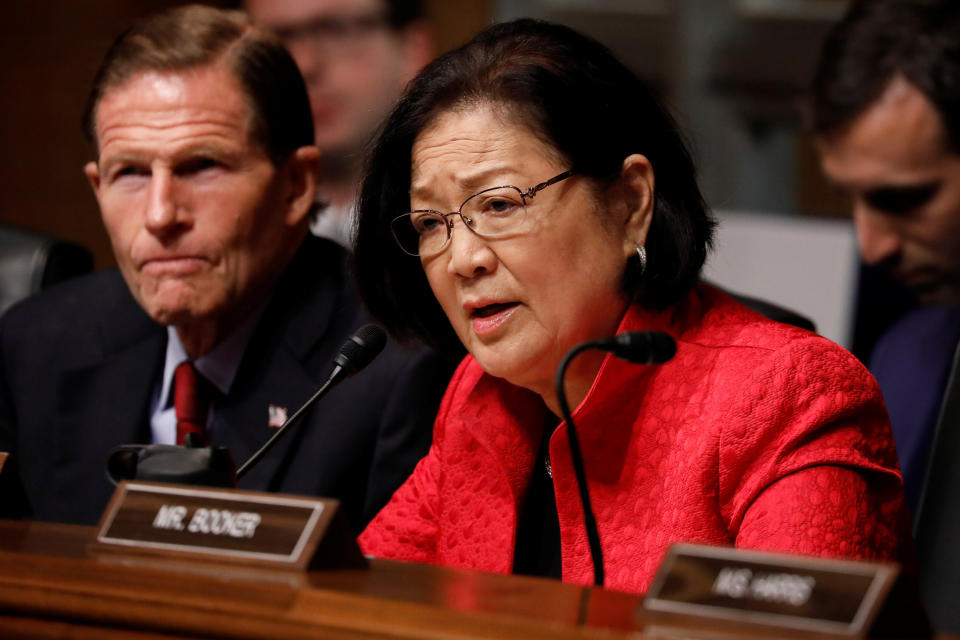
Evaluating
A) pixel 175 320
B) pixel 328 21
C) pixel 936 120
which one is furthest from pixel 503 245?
pixel 328 21

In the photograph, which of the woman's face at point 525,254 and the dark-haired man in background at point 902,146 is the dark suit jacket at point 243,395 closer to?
the woman's face at point 525,254

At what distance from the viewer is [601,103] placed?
1.52m

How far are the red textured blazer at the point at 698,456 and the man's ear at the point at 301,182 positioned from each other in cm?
61

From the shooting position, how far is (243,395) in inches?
81.5

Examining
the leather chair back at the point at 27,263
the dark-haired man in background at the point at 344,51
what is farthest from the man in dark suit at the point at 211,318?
the dark-haired man in background at the point at 344,51

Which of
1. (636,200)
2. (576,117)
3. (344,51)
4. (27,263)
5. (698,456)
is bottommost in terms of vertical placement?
(344,51)

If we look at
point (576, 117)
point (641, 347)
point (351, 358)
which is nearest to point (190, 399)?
point (351, 358)

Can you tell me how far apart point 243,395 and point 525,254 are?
79 cm

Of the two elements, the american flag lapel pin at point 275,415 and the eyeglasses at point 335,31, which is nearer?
the american flag lapel pin at point 275,415

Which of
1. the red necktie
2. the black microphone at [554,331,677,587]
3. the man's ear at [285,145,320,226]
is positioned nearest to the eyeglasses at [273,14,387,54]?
the man's ear at [285,145,320,226]

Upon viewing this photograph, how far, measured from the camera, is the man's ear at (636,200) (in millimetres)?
1551

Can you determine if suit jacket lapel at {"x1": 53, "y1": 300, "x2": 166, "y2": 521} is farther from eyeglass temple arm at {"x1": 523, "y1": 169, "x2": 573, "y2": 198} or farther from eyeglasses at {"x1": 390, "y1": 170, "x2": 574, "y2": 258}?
eyeglass temple arm at {"x1": 523, "y1": 169, "x2": 573, "y2": 198}

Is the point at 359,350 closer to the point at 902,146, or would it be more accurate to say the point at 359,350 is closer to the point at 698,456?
the point at 698,456

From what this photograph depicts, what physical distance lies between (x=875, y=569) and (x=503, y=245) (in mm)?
699
